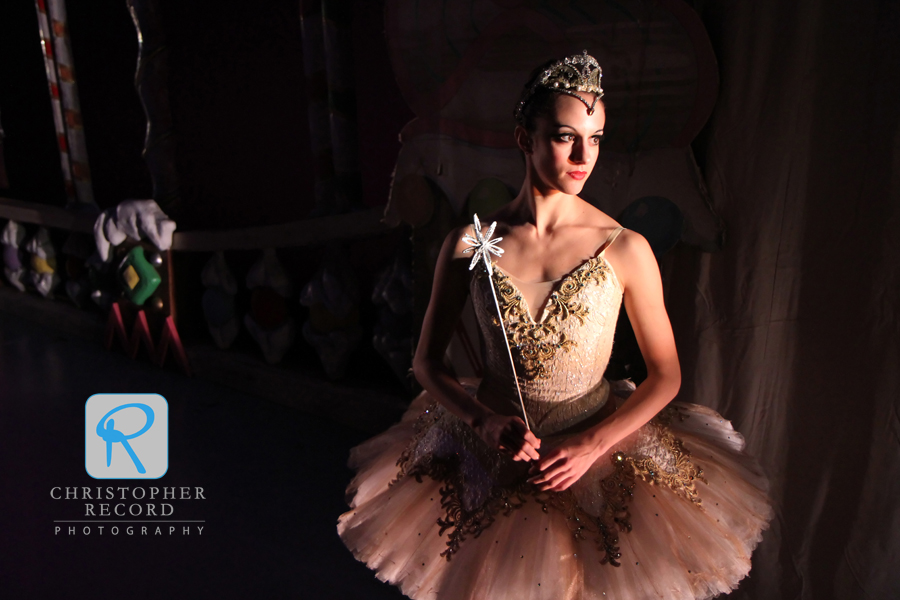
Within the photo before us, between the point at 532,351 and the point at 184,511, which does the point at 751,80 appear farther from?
the point at 184,511

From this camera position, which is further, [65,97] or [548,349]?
[65,97]

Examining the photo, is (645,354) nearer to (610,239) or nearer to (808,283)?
(610,239)

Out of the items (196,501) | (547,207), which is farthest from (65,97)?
(547,207)

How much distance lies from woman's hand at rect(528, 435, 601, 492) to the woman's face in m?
0.40

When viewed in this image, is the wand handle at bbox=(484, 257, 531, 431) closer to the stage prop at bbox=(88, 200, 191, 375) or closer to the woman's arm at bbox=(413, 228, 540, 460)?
the woman's arm at bbox=(413, 228, 540, 460)

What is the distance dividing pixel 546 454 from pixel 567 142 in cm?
49

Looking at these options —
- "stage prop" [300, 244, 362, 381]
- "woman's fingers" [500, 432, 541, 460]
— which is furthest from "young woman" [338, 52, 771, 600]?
"stage prop" [300, 244, 362, 381]

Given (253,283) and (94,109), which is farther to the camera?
(94,109)

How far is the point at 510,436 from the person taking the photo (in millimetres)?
1024

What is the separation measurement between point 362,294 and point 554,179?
1.86m

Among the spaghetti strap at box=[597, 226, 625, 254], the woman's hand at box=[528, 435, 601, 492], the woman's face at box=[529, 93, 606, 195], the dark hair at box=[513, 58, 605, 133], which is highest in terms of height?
the dark hair at box=[513, 58, 605, 133]

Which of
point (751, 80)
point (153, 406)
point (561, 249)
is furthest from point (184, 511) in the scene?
point (751, 80)

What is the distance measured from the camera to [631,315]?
3.75 ft

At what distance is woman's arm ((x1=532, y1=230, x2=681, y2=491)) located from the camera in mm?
1043
